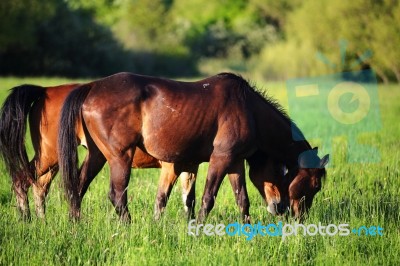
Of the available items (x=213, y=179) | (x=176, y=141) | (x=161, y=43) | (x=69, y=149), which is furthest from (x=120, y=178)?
(x=161, y=43)

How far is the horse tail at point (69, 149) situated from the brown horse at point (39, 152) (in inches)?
14.7

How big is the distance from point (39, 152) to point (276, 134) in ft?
9.09

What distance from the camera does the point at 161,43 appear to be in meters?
53.8

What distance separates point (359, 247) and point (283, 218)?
96cm

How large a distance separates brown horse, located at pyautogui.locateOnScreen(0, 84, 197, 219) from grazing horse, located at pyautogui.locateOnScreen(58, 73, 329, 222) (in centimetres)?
41

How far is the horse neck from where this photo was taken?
7281 mm

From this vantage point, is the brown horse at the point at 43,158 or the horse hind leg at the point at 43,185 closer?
the brown horse at the point at 43,158

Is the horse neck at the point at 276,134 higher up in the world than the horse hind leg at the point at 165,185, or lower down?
higher up

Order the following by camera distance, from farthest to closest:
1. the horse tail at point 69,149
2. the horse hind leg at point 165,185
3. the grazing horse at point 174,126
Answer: the horse hind leg at point 165,185, the grazing horse at point 174,126, the horse tail at point 69,149

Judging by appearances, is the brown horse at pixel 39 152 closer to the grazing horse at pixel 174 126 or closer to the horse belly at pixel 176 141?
the grazing horse at pixel 174 126

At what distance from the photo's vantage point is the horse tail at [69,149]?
643cm

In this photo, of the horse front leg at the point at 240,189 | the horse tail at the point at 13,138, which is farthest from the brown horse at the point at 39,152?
the horse front leg at the point at 240,189

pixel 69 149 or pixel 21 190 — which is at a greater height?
pixel 69 149

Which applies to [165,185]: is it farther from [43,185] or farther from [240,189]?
[43,185]
